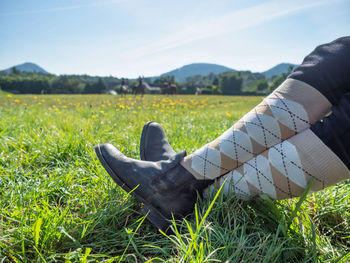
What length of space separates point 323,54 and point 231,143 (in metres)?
0.51

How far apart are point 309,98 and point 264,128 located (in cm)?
20

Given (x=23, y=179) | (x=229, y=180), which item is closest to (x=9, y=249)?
(x=23, y=179)

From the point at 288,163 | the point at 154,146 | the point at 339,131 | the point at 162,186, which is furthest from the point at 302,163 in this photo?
the point at 154,146

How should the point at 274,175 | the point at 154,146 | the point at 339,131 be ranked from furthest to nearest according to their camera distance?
the point at 154,146 < the point at 274,175 < the point at 339,131

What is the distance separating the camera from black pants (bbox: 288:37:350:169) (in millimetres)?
815

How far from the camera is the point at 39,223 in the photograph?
754mm

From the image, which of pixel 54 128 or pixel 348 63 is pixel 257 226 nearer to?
pixel 348 63

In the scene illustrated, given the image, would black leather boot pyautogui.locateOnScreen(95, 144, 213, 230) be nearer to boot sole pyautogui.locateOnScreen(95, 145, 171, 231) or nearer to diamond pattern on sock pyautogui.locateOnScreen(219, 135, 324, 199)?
boot sole pyautogui.locateOnScreen(95, 145, 171, 231)

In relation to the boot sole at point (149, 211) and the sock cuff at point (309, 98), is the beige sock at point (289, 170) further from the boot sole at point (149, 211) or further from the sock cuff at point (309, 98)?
the boot sole at point (149, 211)

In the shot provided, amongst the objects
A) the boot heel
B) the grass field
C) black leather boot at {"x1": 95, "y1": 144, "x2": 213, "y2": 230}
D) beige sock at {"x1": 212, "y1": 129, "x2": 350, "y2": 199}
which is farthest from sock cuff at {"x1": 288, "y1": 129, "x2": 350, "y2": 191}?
the boot heel

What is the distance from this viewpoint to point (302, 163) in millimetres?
866

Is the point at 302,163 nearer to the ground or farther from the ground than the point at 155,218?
farther from the ground

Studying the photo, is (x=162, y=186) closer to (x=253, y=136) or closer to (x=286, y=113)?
(x=253, y=136)

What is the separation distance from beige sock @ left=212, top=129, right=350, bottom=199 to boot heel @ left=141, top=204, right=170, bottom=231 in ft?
0.96
